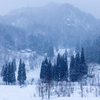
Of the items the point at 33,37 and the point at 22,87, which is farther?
the point at 33,37

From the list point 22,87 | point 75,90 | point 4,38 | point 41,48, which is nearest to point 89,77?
point 75,90

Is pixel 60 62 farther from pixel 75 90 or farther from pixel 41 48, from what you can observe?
pixel 41 48

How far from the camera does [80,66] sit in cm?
3559

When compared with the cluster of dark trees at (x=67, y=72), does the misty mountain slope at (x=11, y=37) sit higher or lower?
higher

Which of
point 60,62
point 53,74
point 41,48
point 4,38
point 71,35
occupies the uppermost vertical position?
point 71,35

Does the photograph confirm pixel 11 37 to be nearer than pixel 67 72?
No

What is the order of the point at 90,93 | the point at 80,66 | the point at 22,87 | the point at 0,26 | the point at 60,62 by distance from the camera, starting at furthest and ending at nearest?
the point at 0,26
the point at 60,62
the point at 80,66
the point at 22,87
the point at 90,93

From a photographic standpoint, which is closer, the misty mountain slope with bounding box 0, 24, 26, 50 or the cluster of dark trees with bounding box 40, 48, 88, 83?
the cluster of dark trees with bounding box 40, 48, 88, 83

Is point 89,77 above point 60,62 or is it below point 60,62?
below

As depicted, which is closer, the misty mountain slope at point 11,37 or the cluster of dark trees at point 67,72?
the cluster of dark trees at point 67,72

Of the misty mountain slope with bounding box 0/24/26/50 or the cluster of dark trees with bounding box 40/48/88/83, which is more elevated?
the misty mountain slope with bounding box 0/24/26/50

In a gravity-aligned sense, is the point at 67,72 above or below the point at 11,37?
below

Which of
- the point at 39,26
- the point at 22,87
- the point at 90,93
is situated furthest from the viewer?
the point at 39,26

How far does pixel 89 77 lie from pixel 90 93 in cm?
→ 1317
